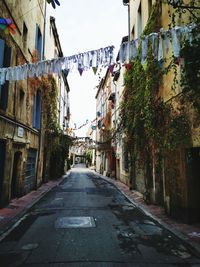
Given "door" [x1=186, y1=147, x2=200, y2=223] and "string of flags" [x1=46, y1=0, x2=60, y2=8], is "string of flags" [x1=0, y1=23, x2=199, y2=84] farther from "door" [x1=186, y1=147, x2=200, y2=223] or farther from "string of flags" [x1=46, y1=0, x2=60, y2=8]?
"door" [x1=186, y1=147, x2=200, y2=223]

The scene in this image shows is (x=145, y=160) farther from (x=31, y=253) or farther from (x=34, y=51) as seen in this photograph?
(x=34, y=51)

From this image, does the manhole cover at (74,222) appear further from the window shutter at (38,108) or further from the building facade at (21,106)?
the window shutter at (38,108)

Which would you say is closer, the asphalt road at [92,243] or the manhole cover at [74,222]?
the asphalt road at [92,243]

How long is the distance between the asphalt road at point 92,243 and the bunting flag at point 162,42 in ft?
14.0

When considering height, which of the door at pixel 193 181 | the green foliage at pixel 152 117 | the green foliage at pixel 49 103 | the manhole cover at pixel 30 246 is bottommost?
the manhole cover at pixel 30 246

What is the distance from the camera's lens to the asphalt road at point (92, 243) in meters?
5.12

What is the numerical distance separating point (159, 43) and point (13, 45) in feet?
25.2

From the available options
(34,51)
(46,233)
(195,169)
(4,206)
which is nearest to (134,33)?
(34,51)

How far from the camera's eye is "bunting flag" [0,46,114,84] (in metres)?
7.04

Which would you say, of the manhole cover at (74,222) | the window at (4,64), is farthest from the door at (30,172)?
the manhole cover at (74,222)

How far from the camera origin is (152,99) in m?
11.1

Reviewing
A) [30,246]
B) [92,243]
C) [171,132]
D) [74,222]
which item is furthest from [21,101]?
[92,243]

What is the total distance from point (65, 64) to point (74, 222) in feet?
15.5

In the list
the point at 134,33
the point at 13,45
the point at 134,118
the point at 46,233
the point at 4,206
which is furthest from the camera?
the point at 134,33
